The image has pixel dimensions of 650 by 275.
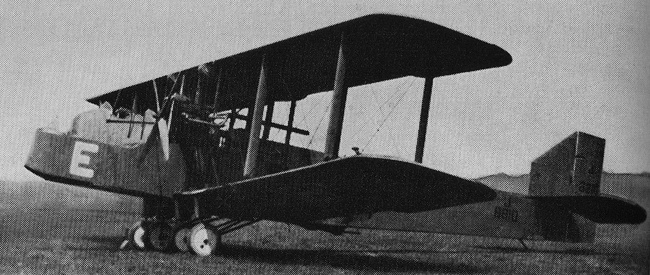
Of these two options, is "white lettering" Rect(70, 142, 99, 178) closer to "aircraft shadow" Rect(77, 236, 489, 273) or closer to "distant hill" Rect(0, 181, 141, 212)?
"aircraft shadow" Rect(77, 236, 489, 273)

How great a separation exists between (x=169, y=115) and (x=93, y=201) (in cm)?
2169

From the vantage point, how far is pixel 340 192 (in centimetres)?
723

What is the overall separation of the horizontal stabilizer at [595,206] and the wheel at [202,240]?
579cm

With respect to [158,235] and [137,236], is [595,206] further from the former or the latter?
[137,236]

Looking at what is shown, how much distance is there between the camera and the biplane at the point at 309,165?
6.77 meters

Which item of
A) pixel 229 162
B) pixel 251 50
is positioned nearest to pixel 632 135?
pixel 251 50

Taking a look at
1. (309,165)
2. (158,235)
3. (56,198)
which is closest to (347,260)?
(309,165)

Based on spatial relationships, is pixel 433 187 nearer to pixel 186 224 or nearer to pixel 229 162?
pixel 229 162

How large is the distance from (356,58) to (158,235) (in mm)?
4247

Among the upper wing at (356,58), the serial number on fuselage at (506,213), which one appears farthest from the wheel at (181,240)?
the serial number on fuselage at (506,213)

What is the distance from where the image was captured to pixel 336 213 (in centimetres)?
795

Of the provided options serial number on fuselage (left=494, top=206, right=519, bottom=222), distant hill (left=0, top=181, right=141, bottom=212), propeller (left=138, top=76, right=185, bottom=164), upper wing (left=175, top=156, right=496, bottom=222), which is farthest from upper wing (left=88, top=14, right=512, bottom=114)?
distant hill (left=0, top=181, right=141, bottom=212)

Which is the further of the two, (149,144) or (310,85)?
(310,85)

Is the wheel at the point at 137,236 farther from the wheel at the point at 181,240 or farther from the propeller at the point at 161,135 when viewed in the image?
the propeller at the point at 161,135
